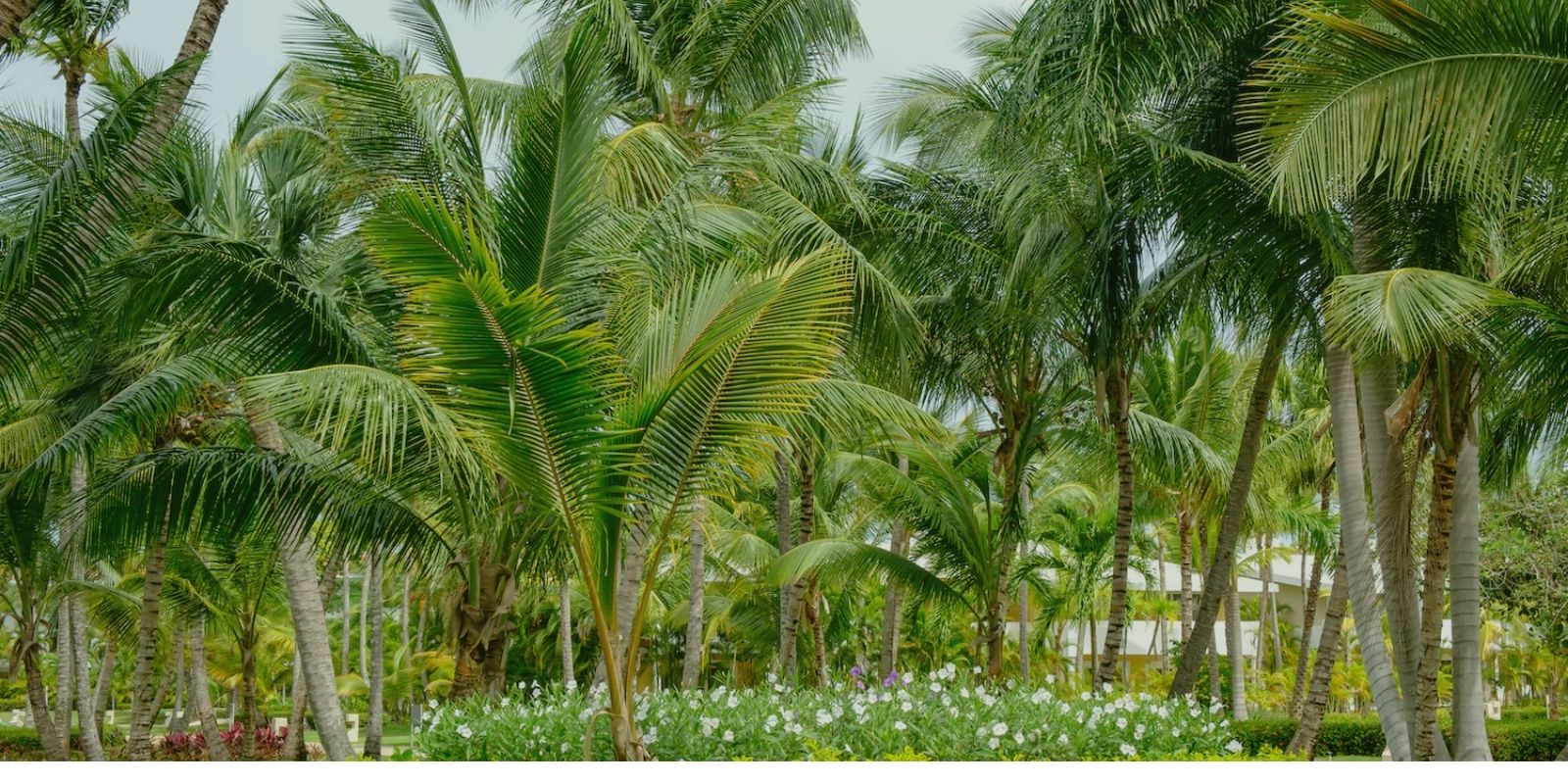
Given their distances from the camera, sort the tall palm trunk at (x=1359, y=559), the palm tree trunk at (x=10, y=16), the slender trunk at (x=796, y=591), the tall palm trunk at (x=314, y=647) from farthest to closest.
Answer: the slender trunk at (x=796, y=591)
the tall palm trunk at (x=314, y=647)
the tall palm trunk at (x=1359, y=559)
the palm tree trunk at (x=10, y=16)

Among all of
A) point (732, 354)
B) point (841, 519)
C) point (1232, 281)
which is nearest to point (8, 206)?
point (732, 354)

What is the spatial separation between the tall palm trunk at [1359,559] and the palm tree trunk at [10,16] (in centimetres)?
779

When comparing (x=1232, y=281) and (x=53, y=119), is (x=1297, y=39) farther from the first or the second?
(x=53, y=119)

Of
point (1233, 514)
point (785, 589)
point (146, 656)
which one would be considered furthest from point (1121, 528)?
point (146, 656)

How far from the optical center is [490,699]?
8164 millimetres

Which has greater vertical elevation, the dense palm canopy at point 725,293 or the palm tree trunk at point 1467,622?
the dense palm canopy at point 725,293

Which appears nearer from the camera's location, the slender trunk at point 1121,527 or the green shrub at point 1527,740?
the slender trunk at point 1121,527

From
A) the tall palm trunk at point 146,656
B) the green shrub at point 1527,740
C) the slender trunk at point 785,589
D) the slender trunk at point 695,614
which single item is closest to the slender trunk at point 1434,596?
the slender trunk at point 785,589

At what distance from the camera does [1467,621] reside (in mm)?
7414

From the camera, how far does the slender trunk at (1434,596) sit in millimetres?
7473

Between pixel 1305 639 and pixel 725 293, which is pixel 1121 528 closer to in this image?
pixel 725 293

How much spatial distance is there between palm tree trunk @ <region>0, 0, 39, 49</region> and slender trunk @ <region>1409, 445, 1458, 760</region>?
8395 millimetres

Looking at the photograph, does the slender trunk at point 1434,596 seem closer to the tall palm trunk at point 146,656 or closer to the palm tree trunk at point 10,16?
the palm tree trunk at point 10,16

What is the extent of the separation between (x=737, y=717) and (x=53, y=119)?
6.92 metres
